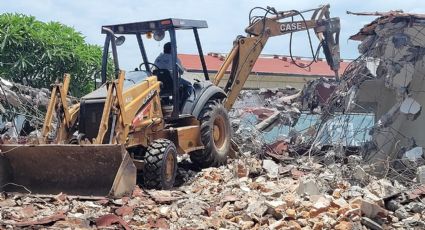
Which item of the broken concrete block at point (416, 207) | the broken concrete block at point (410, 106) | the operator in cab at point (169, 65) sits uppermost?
the operator in cab at point (169, 65)

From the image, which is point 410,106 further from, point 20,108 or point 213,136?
point 20,108

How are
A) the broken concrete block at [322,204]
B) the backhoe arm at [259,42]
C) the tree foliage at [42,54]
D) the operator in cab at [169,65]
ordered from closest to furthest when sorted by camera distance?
the broken concrete block at [322,204] < the operator in cab at [169,65] < the backhoe arm at [259,42] < the tree foliage at [42,54]

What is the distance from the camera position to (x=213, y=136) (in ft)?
36.0

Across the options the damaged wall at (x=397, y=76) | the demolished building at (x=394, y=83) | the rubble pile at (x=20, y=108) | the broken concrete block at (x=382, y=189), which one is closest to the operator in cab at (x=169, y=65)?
the demolished building at (x=394, y=83)

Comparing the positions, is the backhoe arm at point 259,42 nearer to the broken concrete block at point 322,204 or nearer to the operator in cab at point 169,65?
the operator in cab at point 169,65

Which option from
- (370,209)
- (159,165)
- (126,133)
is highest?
(126,133)

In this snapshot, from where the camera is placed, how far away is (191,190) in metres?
9.31

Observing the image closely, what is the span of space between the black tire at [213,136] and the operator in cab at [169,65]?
42 cm

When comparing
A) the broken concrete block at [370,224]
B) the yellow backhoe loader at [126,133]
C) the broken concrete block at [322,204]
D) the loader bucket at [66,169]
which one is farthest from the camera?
the yellow backhoe loader at [126,133]

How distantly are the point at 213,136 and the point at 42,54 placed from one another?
25.0 ft

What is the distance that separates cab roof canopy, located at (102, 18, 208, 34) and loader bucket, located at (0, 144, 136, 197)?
2554 millimetres

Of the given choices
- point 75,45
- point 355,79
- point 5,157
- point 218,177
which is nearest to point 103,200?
point 5,157

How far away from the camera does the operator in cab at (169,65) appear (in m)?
10.2

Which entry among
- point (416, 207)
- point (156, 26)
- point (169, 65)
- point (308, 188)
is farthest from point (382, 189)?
point (156, 26)
